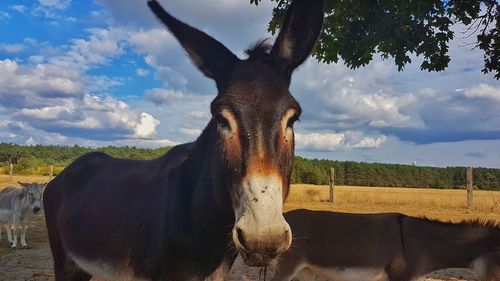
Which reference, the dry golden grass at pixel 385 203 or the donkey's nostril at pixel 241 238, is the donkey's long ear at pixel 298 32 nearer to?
the donkey's nostril at pixel 241 238

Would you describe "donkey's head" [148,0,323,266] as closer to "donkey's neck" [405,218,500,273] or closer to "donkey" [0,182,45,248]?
"donkey's neck" [405,218,500,273]

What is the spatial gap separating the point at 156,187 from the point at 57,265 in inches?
76.6

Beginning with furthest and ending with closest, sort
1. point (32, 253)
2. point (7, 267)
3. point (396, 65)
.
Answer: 1. point (32, 253)
2. point (7, 267)
3. point (396, 65)

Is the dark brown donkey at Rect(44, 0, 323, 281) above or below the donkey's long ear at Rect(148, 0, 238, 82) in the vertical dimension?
below

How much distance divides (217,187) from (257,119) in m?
0.47

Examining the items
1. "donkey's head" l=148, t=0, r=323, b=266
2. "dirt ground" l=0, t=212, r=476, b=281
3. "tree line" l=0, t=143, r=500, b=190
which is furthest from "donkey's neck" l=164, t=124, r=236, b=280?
"tree line" l=0, t=143, r=500, b=190

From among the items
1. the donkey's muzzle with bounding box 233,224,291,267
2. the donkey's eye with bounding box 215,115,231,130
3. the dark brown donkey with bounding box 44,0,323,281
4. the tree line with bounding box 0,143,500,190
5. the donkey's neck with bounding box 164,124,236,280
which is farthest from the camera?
the tree line with bounding box 0,143,500,190

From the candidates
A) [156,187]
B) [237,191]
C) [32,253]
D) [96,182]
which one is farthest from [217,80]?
[32,253]

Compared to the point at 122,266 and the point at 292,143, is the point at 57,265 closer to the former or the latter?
the point at 122,266

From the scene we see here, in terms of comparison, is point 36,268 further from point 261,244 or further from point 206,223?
point 261,244

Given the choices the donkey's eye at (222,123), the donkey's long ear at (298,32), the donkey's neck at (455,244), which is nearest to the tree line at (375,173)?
the donkey's neck at (455,244)

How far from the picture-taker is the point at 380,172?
6022cm

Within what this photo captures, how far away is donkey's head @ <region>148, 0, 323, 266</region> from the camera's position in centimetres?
184

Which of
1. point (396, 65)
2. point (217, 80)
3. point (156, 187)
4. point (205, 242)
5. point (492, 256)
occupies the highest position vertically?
point (396, 65)
